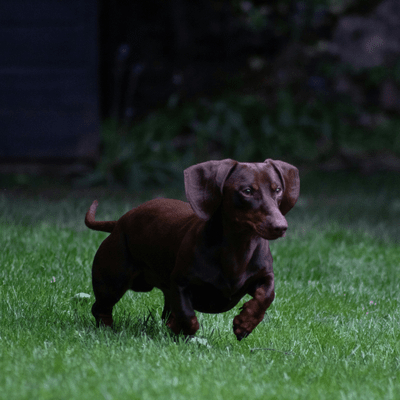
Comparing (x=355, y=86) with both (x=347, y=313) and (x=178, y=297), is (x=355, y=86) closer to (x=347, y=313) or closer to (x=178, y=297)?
(x=347, y=313)

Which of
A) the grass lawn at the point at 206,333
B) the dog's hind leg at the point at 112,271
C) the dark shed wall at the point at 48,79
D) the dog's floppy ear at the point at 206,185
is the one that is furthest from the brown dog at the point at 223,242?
the dark shed wall at the point at 48,79

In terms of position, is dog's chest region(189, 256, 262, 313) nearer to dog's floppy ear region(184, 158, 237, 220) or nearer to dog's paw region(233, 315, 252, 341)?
dog's paw region(233, 315, 252, 341)

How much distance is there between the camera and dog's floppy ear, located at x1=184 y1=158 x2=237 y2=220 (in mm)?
2408

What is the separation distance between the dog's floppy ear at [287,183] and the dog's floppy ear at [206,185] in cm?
20

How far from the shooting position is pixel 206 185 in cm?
244

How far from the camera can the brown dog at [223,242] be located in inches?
93.3

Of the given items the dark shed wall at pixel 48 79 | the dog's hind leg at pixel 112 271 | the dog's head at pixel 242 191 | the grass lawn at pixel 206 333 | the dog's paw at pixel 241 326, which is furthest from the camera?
the dark shed wall at pixel 48 79

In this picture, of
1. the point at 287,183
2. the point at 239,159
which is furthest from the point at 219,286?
the point at 239,159

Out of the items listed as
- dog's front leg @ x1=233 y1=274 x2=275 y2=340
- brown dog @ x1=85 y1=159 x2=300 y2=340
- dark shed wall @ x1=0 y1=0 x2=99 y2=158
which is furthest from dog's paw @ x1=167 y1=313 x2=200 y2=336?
dark shed wall @ x1=0 y1=0 x2=99 y2=158

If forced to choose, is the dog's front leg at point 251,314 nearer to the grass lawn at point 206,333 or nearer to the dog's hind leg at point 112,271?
the grass lawn at point 206,333

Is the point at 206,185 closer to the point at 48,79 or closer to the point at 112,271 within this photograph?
the point at 112,271

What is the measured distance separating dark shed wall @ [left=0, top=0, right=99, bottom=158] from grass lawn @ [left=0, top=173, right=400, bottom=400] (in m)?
3.66

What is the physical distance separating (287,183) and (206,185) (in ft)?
1.13

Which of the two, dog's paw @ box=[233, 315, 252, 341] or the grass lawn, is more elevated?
dog's paw @ box=[233, 315, 252, 341]
